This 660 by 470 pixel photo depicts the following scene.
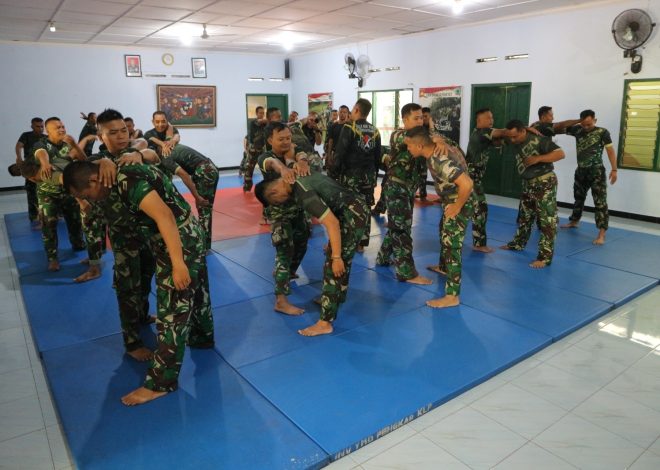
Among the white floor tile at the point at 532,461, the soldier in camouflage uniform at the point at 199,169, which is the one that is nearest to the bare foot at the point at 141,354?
the soldier in camouflage uniform at the point at 199,169

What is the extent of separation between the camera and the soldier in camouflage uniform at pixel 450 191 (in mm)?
3938

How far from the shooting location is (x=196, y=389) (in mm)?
3049

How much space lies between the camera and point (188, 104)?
13.2 m

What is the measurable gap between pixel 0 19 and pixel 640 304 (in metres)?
10.3

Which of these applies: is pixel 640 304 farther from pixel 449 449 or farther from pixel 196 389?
pixel 196 389

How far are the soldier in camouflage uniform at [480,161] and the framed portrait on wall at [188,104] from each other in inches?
362

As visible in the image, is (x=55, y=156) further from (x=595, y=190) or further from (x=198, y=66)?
(x=198, y=66)

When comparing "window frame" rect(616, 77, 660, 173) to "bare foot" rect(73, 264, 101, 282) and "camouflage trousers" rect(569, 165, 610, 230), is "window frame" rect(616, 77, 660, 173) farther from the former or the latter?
"bare foot" rect(73, 264, 101, 282)

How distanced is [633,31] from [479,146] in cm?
329

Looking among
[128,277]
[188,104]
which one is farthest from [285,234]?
[188,104]

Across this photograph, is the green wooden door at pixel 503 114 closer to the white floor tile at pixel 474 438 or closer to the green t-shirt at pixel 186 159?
the green t-shirt at pixel 186 159

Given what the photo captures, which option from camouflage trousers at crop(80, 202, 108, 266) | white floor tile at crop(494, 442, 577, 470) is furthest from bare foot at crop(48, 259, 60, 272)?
white floor tile at crop(494, 442, 577, 470)

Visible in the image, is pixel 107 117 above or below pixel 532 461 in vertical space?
above

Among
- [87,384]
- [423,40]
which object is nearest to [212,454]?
[87,384]
